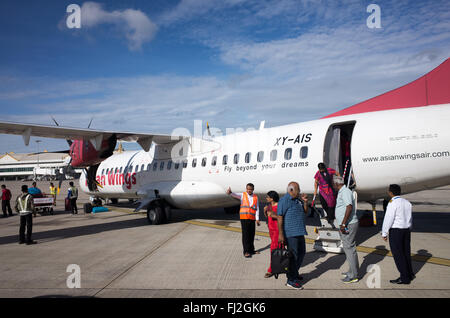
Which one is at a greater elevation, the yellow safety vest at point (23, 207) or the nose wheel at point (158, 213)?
the yellow safety vest at point (23, 207)

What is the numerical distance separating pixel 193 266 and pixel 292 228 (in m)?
2.62

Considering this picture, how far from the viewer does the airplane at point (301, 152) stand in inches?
301

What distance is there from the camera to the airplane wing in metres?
10.5

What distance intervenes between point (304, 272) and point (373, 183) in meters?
3.54

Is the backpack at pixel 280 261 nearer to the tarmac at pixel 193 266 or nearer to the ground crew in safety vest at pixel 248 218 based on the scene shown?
the tarmac at pixel 193 266

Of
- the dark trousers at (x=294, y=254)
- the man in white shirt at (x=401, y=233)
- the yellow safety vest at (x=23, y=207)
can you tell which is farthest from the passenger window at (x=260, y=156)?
the yellow safety vest at (x=23, y=207)

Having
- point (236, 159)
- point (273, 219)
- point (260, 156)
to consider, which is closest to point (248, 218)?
point (273, 219)

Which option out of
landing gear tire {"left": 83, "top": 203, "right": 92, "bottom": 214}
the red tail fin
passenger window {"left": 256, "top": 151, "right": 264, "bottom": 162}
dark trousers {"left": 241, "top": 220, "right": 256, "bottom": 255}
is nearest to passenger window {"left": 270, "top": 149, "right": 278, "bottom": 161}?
passenger window {"left": 256, "top": 151, "right": 264, "bottom": 162}

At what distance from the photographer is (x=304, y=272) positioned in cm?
611

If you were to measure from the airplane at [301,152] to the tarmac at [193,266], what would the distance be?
1.74 meters

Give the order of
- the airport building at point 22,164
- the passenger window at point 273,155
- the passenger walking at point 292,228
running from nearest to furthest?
the passenger walking at point 292,228 < the passenger window at point 273,155 < the airport building at point 22,164

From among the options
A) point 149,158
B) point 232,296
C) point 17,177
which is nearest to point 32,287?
point 232,296

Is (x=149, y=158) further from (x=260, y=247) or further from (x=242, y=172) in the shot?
(x=260, y=247)

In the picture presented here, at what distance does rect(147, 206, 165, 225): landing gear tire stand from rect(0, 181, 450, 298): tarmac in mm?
1745
